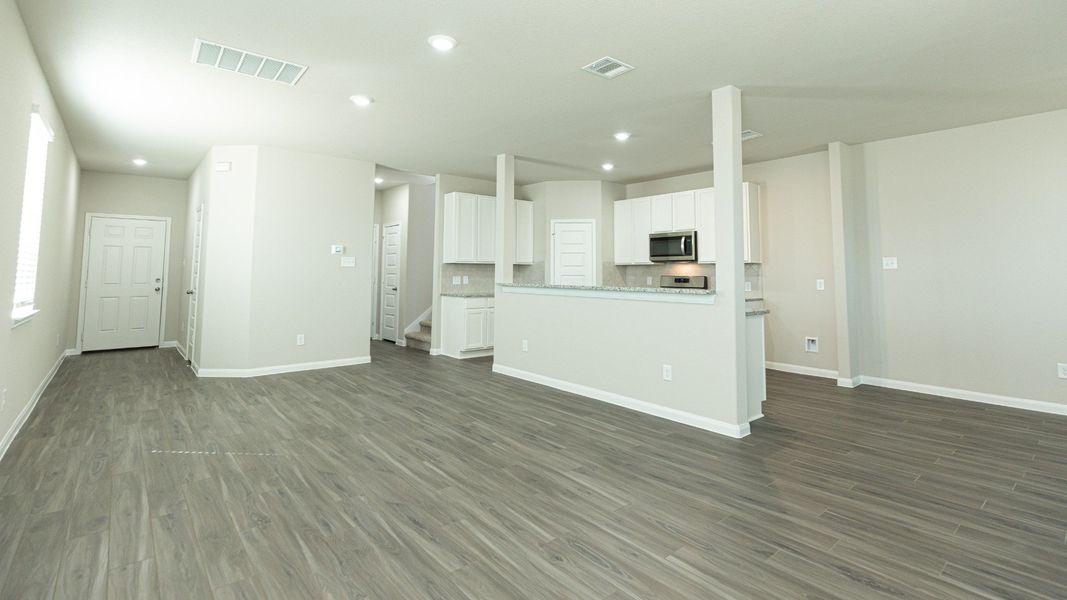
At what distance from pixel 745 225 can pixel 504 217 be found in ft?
9.91

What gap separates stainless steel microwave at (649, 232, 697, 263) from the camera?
237 inches

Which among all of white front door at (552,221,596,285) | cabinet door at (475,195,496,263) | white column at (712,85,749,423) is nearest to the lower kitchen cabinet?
cabinet door at (475,195,496,263)

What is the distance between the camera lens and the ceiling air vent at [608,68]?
10.5 feet

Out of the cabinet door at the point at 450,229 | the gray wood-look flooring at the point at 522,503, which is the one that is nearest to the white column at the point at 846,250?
the gray wood-look flooring at the point at 522,503

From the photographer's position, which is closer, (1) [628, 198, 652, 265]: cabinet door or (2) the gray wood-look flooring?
(2) the gray wood-look flooring

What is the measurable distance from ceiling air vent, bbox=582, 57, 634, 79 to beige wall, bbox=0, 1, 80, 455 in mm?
3284

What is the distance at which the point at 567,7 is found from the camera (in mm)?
2561

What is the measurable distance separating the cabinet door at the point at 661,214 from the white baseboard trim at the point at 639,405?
288cm

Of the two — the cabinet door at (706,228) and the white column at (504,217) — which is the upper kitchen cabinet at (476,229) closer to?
the white column at (504,217)

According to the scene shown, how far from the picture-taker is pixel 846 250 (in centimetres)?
502

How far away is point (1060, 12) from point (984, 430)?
9.34 ft

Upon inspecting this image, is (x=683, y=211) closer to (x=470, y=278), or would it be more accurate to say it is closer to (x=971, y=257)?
(x=971, y=257)

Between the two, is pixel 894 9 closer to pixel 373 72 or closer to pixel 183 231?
pixel 373 72

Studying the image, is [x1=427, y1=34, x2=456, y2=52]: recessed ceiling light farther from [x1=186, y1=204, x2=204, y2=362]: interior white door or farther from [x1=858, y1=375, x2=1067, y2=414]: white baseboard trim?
[x1=858, y1=375, x2=1067, y2=414]: white baseboard trim
